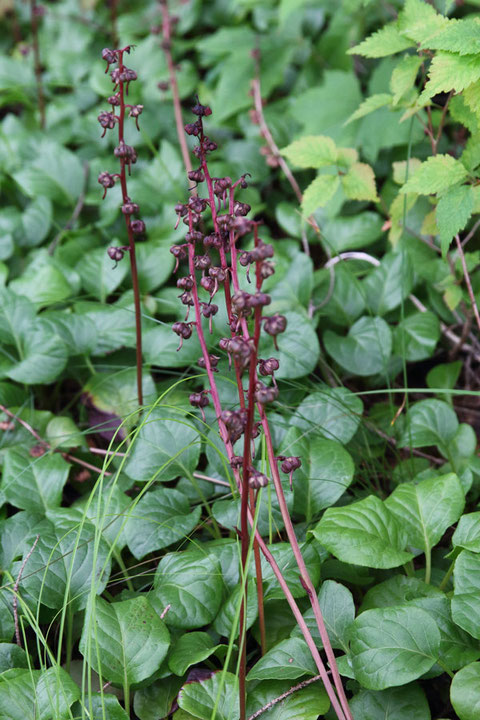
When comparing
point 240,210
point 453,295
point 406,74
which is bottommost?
point 453,295

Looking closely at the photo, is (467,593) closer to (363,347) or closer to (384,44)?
(363,347)

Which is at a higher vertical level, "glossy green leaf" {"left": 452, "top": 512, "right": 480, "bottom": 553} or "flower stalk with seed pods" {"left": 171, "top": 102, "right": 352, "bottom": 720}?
"flower stalk with seed pods" {"left": 171, "top": 102, "right": 352, "bottom": 720}

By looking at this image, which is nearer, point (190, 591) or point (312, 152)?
point (190, 591)

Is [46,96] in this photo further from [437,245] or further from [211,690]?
[211,690]

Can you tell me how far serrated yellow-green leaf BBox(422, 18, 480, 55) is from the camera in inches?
53.1

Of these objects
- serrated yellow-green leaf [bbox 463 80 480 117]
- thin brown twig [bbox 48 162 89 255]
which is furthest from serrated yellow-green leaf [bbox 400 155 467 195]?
thin brown twig [bbox 48 162 89 255]

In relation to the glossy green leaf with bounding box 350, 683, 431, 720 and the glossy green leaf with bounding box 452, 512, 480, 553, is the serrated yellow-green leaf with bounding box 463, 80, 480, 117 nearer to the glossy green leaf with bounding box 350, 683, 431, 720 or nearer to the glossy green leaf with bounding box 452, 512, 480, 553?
the glossy green leaf with bounding box 452, 512, 480, 553

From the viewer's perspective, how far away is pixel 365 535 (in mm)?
1274

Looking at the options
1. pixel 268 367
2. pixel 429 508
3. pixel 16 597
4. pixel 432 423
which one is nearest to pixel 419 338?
pixel 432 423

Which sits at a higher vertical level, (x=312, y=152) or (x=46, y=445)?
(x=312, y=152)

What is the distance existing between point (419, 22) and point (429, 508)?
3.80 ft

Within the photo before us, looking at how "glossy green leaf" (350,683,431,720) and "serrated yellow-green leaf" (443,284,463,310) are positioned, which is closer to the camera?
"glossy green leaf" (350,683,431,720)

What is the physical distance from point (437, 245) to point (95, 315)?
1140mm

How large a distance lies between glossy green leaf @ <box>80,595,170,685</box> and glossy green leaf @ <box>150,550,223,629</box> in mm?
42
